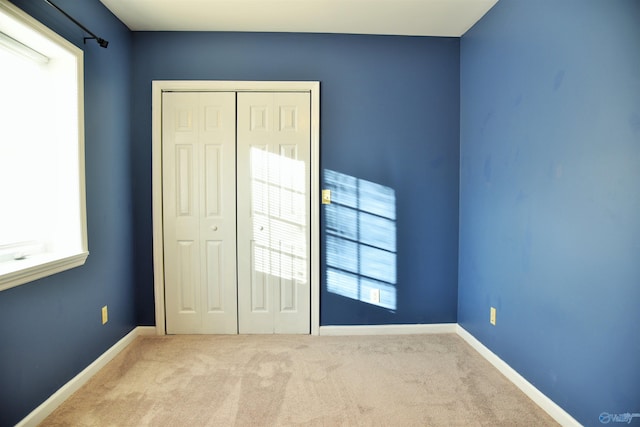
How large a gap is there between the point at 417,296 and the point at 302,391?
136 cm

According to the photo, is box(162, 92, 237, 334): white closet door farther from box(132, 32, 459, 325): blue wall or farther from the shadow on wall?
the shadow on wall

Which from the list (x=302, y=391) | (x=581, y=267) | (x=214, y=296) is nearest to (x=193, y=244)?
(x=214, y=296)

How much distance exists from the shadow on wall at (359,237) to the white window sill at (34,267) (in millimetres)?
1782

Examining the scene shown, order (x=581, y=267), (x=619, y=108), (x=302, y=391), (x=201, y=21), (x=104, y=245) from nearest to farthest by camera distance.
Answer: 1. (x=619, y=108)
2. (x=581, y=267)
3. (x=302, y=391)
4. (x=104, y=245)
5. (x=201, y=21)

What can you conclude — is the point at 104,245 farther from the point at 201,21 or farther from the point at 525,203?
the point at 525,203

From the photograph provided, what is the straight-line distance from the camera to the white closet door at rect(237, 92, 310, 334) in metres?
2.83

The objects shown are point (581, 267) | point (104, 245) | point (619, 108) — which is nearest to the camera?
point (619, 108)

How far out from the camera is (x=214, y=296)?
113 inches

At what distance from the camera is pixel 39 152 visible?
1971 millimetres

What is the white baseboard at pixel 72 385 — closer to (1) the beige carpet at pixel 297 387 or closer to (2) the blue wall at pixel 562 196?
(1) the beige carpet at pixel 297 387

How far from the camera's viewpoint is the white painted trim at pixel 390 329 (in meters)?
2.89

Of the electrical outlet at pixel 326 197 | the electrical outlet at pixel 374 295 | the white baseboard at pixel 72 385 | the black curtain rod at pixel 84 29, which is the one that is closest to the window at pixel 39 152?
the black curtain rod at pixel 84 29

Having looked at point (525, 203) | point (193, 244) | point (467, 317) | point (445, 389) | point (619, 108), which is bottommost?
point (445, 389)

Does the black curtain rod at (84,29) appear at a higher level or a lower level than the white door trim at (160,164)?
higher
